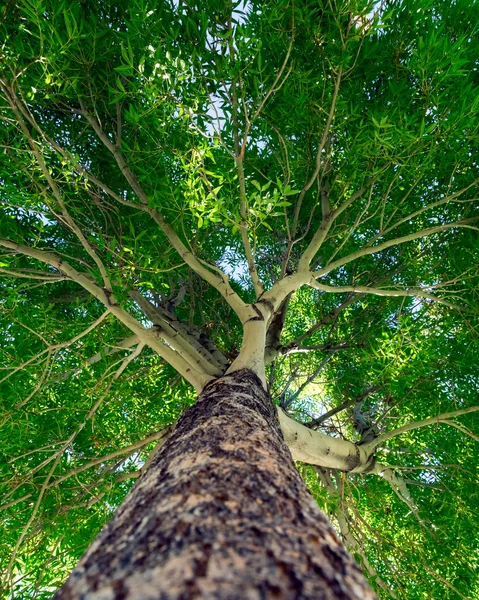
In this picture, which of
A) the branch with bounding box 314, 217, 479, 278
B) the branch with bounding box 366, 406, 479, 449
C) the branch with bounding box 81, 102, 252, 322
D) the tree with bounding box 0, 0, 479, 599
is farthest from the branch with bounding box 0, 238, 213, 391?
the branch with bounding box 366, 406, 479, 449

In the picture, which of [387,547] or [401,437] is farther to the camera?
[401,437]

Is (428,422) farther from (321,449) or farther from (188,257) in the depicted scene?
(188,257)

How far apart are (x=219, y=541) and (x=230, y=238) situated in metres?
4.32

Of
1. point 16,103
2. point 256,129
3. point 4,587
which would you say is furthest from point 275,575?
point 256,129

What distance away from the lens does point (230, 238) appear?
475cm

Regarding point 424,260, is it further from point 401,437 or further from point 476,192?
point 401,437

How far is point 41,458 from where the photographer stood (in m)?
3.75

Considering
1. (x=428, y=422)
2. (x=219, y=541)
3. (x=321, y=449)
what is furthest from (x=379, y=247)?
(x=219, y=541)

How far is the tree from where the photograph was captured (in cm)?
230

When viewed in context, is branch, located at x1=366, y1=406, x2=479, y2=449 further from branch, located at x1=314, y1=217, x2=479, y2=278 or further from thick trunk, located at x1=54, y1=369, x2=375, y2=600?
thick trunk, located at x1=54, y1=369, x2=375, y2=600

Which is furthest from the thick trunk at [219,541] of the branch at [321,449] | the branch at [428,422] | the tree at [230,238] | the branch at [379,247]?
the branch at [428,422]

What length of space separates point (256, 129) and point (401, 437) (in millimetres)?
3617

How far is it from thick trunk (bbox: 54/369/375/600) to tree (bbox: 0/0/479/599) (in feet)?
0.05

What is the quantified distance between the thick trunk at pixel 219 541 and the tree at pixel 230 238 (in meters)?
0.02
